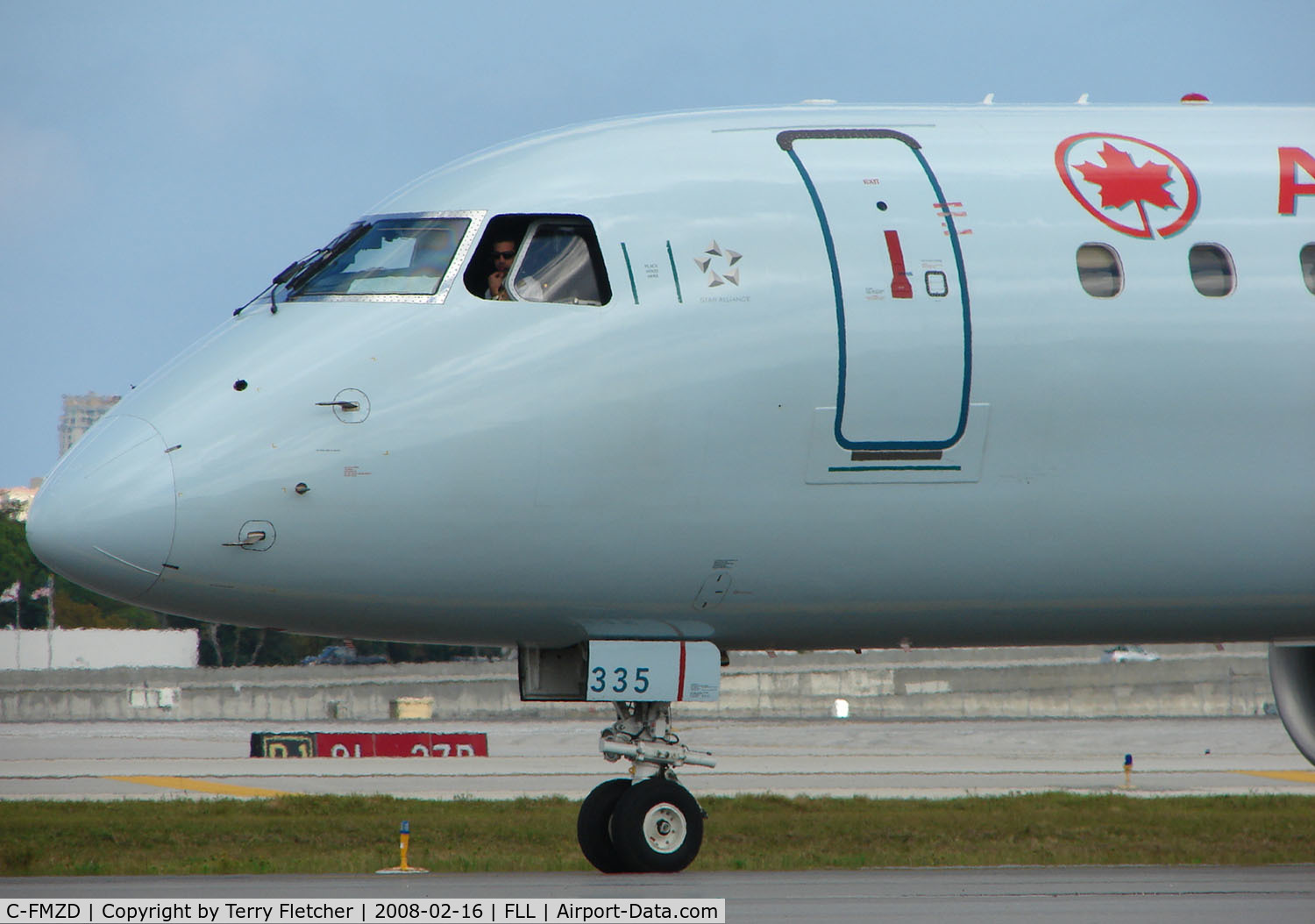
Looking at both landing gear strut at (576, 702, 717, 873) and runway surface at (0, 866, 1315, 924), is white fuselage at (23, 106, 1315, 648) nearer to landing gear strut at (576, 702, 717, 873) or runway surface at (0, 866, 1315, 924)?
landing gear strut at (576, 702, 717, 873)

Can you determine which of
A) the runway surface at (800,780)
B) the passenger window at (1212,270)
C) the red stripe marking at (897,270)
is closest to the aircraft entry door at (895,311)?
the red stripe marking at (897,270)

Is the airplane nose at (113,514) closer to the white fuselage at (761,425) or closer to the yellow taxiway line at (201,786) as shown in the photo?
the white fuselage at (761,425)

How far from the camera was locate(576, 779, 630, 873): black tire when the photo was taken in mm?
12133

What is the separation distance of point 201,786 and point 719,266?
28.4m

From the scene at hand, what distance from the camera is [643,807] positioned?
11.7 metres

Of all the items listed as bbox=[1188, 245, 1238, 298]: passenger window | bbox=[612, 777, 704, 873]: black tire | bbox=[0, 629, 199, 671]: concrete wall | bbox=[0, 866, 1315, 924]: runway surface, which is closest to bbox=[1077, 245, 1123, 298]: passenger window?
bbox=[1188, 245, 1238, 298]: passenger window

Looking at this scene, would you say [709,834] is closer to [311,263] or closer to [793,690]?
[311,263]

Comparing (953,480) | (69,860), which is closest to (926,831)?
(69,860)

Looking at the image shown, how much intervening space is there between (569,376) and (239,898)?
4250mm

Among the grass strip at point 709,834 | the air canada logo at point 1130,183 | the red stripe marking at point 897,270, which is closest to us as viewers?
the red stripe marking at point 897,270

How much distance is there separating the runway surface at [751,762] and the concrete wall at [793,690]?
2.24 metres

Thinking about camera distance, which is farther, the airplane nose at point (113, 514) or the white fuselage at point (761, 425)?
the white fuselage at point (761, 425)

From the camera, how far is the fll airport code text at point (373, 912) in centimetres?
969

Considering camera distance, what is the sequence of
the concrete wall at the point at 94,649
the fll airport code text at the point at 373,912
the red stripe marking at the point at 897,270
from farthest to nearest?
the concrete wall at the point at 94,649 → the red stripe marking at the point at 897,270 → the fll airport code text at the point at 373,912
